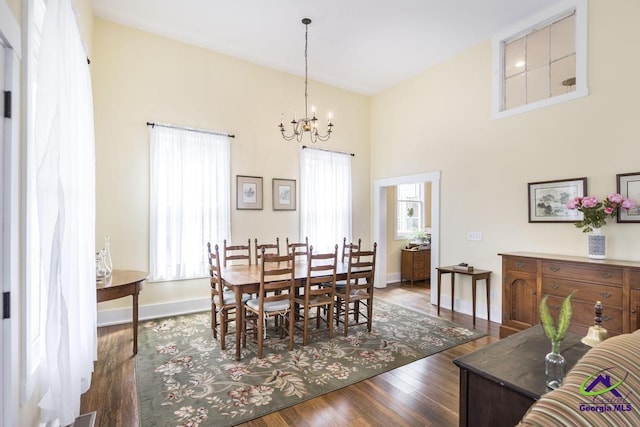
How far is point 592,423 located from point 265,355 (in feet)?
9.46

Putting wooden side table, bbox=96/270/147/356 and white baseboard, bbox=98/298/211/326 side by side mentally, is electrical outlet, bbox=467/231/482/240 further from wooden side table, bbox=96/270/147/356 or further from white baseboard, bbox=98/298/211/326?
wooden side table, bbox=96/270/147/356

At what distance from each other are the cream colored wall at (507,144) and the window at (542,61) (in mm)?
114

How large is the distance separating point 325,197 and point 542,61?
3739mm

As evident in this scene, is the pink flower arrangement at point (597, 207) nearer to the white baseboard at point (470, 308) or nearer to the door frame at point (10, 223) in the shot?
the white baseboard at point (470, 308)

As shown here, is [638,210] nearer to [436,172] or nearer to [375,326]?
[436,172]

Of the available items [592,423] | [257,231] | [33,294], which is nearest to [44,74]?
[33,294]

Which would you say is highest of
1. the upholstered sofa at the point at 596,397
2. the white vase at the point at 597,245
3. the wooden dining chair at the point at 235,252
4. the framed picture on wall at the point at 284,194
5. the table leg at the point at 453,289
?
the framed picture on wall at the point at 284,194

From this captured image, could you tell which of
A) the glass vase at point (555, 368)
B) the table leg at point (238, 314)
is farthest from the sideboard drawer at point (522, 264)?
the table leg at point (238, 314)

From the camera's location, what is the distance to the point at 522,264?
11.8 ft

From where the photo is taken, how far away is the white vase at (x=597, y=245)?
3.19 meters

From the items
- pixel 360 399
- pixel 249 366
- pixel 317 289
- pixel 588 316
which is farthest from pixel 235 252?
pixel 588 316

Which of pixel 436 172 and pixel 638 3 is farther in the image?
pixel 436 172

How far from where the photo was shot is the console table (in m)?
1.36

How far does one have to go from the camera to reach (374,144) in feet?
21.2
